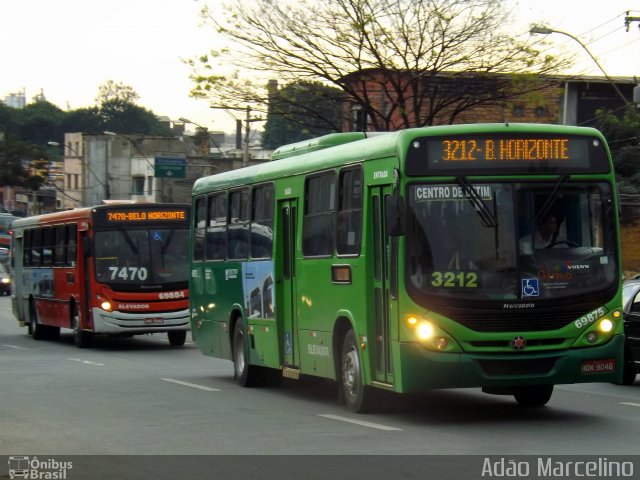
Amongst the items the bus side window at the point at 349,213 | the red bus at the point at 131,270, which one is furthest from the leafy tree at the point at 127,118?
the bus side window at the point at 349,213

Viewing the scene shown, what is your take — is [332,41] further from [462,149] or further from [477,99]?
[462,149]

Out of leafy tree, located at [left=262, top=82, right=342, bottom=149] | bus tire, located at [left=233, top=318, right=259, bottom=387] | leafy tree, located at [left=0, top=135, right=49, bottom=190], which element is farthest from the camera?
leafy tree, located at [left=0, top=135, right=49, bottom=190]

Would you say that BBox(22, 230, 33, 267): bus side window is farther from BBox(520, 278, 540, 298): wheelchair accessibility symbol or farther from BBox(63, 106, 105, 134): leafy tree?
BBox(63, 106, 105, 134): leafy tree

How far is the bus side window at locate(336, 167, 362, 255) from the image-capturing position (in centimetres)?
1373

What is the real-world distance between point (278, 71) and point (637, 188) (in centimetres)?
1583

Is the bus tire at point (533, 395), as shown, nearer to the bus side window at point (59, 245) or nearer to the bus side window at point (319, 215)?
the bus side window at point (319, 215)

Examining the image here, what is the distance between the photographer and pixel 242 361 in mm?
18125

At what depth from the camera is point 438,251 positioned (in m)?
12.5

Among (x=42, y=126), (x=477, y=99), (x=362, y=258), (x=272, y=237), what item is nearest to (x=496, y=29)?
(x=477, y=99)

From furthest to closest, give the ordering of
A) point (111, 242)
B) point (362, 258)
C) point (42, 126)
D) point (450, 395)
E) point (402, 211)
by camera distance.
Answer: point (42, 126), point (111, 242), point (450, 395), point (362, 258), point (402, 211)

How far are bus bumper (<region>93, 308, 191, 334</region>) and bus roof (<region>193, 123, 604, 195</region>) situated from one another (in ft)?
24.1

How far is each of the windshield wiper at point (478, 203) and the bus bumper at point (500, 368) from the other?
4.09 ft

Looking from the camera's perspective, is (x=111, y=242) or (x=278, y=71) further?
(x=278, y=71)

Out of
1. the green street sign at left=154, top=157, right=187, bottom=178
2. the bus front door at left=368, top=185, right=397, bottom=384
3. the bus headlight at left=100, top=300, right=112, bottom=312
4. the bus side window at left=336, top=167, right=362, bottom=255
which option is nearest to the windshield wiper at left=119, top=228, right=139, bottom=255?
the bus headlight at left=100, top=300, right=112, bottom=312
